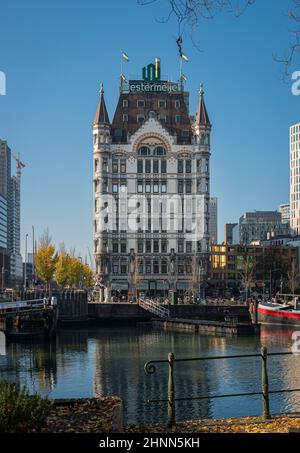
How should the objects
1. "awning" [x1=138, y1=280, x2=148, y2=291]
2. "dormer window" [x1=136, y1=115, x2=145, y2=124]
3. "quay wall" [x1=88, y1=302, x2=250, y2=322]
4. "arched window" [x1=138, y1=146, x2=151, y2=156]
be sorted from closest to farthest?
"quay wall" [x1=88, y1=302, x2=250, y2=322] < "awning" [x1=138, y1=280, x2=148, y2=291] < "arched window" [x1=138, y1=146, x2=151, y2=156] < "dormer window" [x1=136, y1=115, x2=145, y2=124]

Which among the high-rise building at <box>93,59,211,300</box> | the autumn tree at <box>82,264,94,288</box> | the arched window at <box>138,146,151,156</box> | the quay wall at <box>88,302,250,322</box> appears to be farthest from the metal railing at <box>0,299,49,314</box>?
the autumn tree at <box>82,264,94,288</box>

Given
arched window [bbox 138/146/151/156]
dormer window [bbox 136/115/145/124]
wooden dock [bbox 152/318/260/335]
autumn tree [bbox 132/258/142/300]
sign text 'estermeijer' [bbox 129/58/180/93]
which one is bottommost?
wooden dock [bbox 152/318/260/335]

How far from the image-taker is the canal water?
32969 mm

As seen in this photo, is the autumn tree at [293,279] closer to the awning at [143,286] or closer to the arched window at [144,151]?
the awning at [143,286]

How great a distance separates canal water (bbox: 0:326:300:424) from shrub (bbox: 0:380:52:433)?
1603 centimetres

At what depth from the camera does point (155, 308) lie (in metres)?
102

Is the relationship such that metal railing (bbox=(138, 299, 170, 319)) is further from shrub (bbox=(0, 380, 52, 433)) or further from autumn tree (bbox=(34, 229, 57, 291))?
shrub (bbox=(0, 380, 52, 433))

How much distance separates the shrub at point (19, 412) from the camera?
509 inches

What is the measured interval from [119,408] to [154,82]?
134m

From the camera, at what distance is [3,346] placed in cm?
6506

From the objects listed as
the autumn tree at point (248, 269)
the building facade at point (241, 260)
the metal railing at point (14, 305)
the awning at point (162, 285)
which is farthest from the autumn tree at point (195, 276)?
the metal railing at point (14, 305)

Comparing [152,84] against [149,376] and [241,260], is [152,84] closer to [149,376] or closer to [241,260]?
[241,260]

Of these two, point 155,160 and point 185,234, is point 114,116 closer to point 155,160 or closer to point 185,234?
point 155,160

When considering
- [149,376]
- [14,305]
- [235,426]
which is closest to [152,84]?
[14,305]
